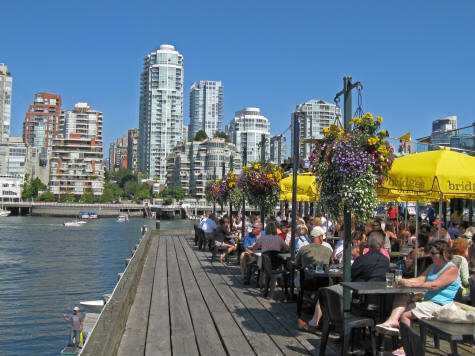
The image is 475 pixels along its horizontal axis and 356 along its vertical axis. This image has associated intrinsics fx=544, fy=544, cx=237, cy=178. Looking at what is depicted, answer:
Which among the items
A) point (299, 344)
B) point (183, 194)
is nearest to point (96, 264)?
point (299, 344)

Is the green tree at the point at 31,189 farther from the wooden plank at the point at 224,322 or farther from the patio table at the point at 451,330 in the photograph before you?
the patio table at the point at 451,330

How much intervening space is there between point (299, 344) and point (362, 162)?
7.63 feet

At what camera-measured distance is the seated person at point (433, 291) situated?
225 inches

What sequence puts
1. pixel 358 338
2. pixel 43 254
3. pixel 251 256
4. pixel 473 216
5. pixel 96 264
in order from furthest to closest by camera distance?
1. pixel 43 254
2. pixel 96 264
3. pixel 473 216
4. pixel 251 256
5. pixel 358 338

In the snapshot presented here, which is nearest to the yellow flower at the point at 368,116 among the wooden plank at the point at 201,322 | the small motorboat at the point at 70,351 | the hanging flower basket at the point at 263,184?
the wooden plank at the point at 201,322

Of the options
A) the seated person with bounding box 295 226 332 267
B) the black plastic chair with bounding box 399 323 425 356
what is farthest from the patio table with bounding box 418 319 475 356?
the seated person with bounding box 295 226 332 267

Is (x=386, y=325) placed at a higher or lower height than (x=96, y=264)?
higher

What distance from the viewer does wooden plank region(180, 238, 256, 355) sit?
6.43 m

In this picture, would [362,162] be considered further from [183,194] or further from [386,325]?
[183,194]

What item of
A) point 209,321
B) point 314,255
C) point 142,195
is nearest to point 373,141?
point 314,255

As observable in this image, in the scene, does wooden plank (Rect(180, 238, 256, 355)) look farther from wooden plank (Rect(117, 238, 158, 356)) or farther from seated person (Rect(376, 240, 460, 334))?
seated person (Rect(376, 240, 460, 334))

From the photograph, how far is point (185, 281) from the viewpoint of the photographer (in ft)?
38.5

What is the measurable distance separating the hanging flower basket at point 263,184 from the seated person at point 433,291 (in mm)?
7643

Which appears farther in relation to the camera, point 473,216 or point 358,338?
point 473,216
